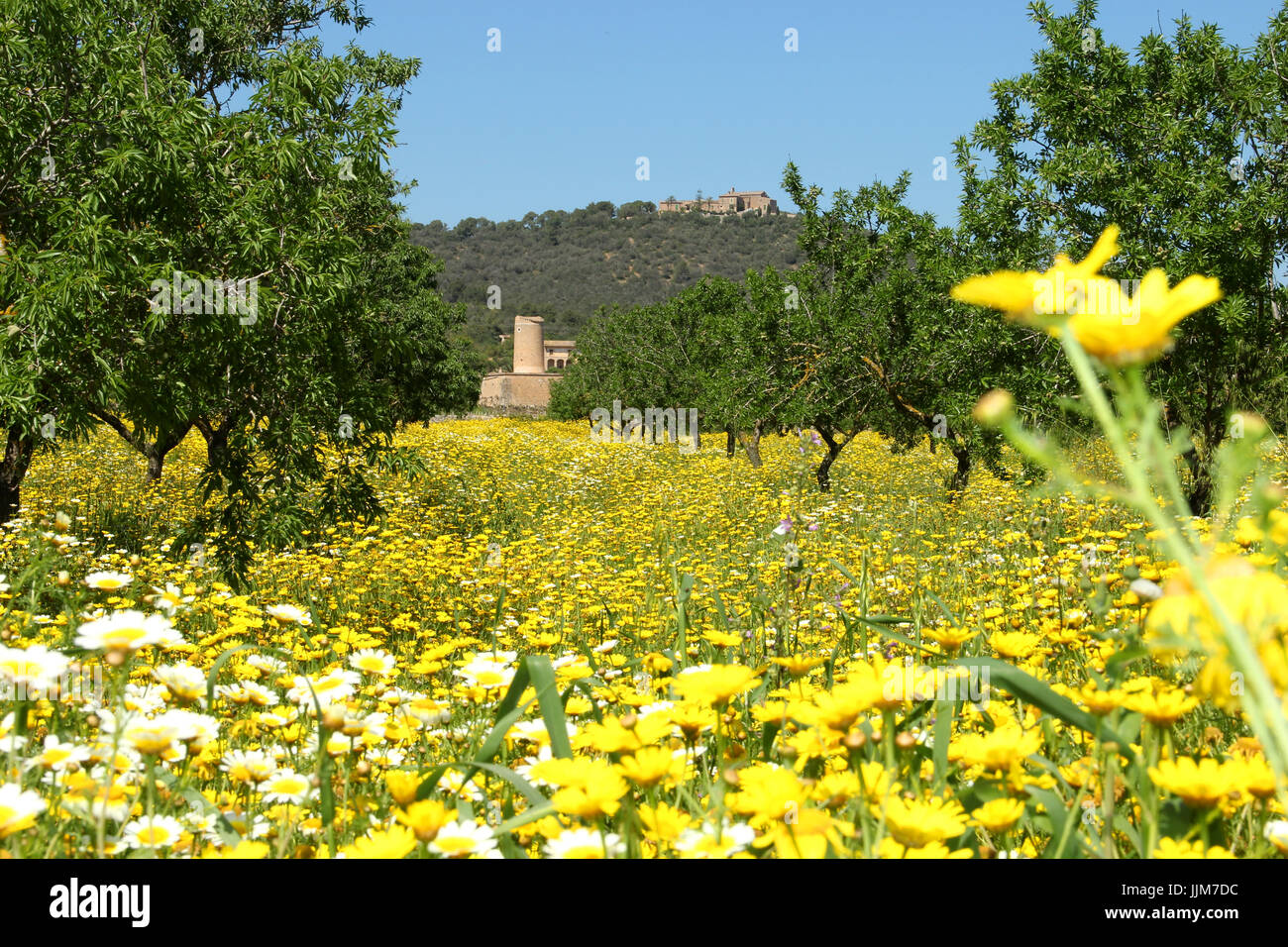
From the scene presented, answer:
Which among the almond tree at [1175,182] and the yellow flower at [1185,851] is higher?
the almond tree at [1175,182]

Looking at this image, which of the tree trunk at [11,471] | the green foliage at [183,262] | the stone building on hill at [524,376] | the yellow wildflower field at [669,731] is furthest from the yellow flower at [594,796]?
the stone building on hill at [524,376]

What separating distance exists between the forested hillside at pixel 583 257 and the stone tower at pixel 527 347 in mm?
10992

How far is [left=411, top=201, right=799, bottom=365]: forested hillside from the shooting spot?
96.6 metres

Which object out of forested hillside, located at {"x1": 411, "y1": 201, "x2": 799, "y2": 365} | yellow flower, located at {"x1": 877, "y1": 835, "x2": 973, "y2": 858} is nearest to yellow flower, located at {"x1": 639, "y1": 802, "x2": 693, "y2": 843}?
yellow flower, located at {"x1": 877, "y1": 835, "x2": 973, "y2": 858}

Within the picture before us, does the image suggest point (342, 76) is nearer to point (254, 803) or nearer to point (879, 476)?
point (254, 803)

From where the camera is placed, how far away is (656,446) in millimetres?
19625

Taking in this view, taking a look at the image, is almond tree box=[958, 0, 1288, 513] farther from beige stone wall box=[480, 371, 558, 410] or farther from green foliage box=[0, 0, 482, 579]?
beige stone wall box=[480, 371, 558, 410]

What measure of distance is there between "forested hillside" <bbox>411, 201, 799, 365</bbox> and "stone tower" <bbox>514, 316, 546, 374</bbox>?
11.0 m

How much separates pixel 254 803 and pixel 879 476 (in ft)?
39.7

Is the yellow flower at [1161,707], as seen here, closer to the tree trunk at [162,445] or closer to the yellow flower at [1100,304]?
the yellow flower at [1100,304]

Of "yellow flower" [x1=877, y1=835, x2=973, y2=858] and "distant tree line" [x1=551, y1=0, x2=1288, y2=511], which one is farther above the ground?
"distant tree line" [x1=551, y1=0, x2=1288, y2=511]

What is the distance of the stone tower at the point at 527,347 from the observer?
2901 inches

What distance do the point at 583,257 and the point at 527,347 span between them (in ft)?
146
